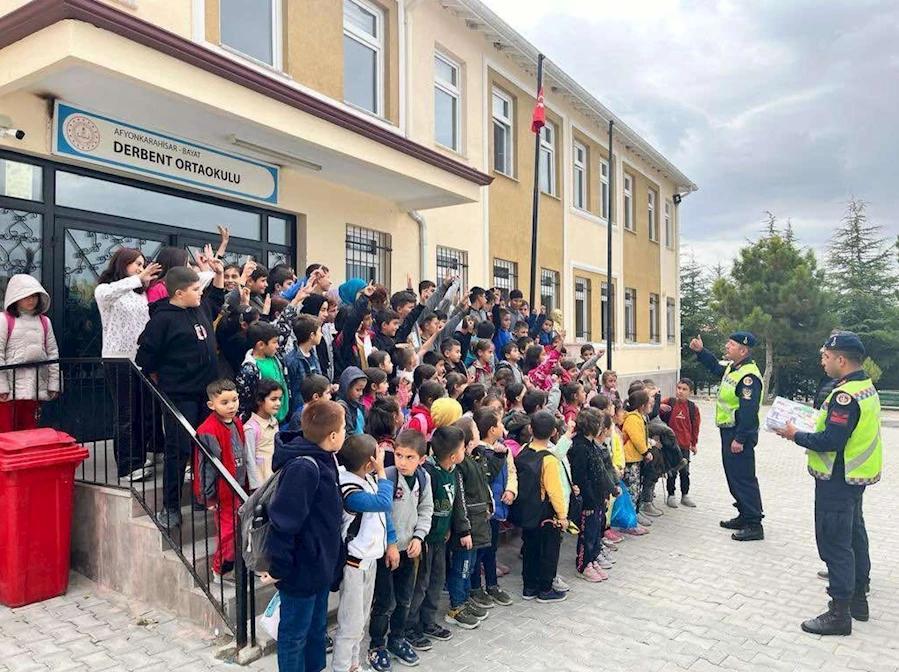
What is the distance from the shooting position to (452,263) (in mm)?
11273

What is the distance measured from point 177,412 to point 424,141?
707cm

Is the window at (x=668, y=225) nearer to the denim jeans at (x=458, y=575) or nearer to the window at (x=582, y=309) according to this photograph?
the window at (x=582, y=309)

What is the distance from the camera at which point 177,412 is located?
3.87m

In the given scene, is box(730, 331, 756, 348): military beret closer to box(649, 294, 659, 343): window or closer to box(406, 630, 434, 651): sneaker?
box(406, 630, 434, 651): sneaker

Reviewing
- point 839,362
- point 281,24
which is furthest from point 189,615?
point 281,24

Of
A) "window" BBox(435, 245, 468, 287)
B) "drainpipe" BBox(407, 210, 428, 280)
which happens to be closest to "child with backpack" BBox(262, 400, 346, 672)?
"drainpipe" BBox(407, 210, 428, 280)

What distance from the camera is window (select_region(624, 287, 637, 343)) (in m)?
19.0

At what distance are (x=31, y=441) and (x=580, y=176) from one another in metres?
14.6

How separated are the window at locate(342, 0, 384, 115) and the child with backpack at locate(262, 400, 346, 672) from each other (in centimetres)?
678

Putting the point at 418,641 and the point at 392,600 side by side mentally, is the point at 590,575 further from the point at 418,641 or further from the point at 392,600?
the point at 392,600

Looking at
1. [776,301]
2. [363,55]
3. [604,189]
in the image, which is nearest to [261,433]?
[363,55]

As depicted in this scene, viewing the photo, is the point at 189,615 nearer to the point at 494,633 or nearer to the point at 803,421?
the point at 494,633

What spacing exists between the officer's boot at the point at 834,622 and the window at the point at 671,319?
19.1 m

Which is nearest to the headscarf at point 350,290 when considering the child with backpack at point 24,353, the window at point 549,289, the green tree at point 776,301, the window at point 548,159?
the child with backpack at point 24,353
